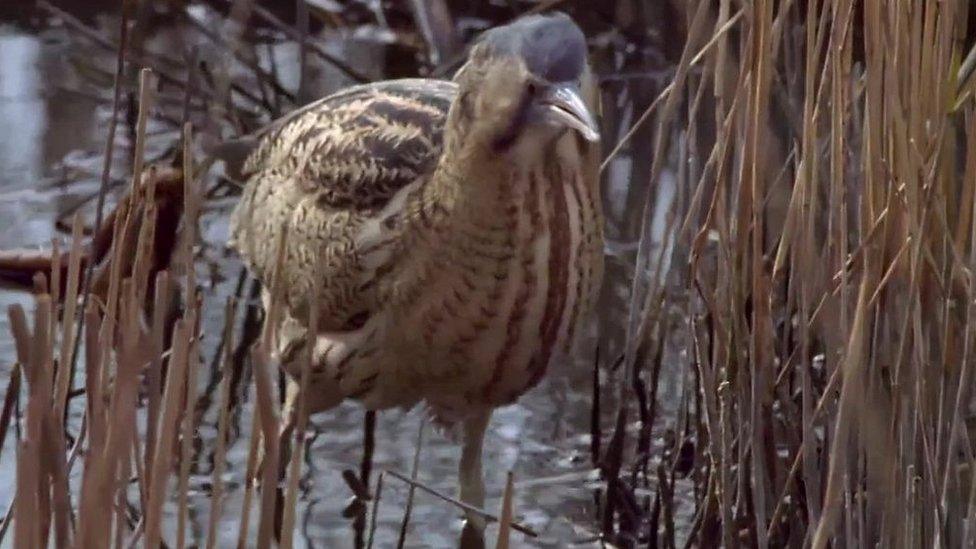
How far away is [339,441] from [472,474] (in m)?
0.36

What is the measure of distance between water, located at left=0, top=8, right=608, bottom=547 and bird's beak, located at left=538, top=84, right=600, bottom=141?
864 mm

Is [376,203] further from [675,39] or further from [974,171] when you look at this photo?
[675,39]

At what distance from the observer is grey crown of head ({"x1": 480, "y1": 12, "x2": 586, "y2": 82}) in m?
2.22

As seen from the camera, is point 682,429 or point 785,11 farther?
point 682,429

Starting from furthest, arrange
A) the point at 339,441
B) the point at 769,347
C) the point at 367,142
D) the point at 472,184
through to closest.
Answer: the point at 339,441, the point at 367,142, the point at 472,184, the point at 769,347

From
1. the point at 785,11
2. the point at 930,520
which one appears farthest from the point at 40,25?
the point at 930,520

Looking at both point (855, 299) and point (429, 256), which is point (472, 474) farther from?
point (855, 299)

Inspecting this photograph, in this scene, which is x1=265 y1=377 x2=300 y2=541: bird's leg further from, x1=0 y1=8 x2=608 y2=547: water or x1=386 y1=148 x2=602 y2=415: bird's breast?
x1=386 y1=148 x2=602 y2=415: bird's breast

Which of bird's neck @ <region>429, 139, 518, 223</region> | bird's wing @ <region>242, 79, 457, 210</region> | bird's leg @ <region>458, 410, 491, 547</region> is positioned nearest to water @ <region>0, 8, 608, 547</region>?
bird's leg @ <region>458, 410, 491, 547</region>

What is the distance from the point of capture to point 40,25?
4918mm

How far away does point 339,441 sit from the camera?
10.5ft

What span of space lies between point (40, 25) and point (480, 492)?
2.46 m

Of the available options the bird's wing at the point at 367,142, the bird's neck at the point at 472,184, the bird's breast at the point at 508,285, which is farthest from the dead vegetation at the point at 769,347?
the bird's wing at the point at 367,142

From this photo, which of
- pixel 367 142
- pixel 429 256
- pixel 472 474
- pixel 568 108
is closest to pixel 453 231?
pixel 429 256
